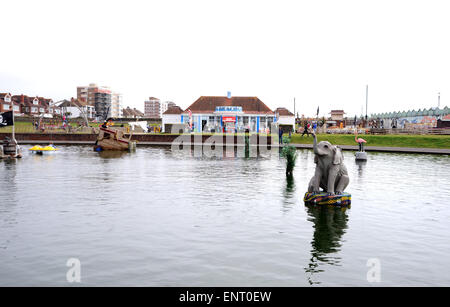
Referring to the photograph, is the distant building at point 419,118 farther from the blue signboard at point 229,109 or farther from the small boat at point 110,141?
the small boat at point 110,141

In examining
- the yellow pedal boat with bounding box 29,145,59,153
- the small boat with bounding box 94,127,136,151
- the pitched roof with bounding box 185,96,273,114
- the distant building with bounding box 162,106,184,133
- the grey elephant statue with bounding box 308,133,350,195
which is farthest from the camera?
the pitched roof with bounding box 185,96,273,114

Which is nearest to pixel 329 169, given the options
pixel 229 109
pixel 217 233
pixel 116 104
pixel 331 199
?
pixel 331 199

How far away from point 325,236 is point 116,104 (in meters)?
191

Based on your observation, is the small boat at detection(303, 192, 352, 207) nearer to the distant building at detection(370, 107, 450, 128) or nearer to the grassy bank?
the grassy bank

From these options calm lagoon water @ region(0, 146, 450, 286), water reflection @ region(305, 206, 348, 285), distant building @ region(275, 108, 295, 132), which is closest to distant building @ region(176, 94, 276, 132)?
distant building @ region(275, 108, 295, 132)

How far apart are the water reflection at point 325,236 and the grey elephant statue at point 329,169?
2.62 feet

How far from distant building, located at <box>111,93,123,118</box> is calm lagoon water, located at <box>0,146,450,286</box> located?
574 feet

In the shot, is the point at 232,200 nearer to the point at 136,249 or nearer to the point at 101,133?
the point at 136,249

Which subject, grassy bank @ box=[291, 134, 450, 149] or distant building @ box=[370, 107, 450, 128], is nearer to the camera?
grassy bank @ box=[291, 134, 450, 149]

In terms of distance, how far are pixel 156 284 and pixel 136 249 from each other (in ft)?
6.49

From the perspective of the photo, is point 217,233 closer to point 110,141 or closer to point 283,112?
point 110,141

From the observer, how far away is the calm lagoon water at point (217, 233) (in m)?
7.22

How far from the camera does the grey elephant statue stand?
12805 millimetres
